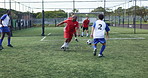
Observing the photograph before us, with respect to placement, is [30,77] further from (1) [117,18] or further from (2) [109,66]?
(1) [117,18]

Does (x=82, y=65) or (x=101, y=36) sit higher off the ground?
(x=101, y=36)

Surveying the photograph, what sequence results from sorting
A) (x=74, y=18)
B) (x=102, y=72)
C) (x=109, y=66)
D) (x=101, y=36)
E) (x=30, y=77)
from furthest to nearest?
1. (x=74, y=18)
2. (x=101, y=36)
3. (x=109, y=66)
4. (x=102, y=72)
5. (x=30, y=77)

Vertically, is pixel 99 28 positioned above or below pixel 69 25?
below

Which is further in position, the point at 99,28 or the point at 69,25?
the point at 69,25

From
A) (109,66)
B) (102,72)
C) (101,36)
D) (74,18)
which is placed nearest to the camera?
(102,72)

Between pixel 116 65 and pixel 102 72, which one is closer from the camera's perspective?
pixel 102 72

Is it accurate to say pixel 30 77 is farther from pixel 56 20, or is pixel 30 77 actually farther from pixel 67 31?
pixel 56 20

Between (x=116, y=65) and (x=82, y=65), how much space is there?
41.8 inches

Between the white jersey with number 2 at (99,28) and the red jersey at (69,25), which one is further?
the red jersey at (69,25)

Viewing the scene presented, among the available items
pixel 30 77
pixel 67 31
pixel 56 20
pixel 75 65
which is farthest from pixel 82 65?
pixel 56 20

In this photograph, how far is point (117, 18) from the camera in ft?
156

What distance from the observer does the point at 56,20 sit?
157 ft

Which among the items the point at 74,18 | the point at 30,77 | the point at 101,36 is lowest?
the point at 30,77

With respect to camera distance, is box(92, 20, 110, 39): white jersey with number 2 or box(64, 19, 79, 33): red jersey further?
box(64, 19, 79, 33): red jersey
